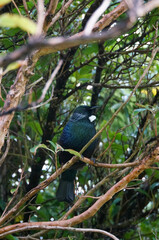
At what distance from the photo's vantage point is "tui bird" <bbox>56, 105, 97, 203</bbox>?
3.45 metres

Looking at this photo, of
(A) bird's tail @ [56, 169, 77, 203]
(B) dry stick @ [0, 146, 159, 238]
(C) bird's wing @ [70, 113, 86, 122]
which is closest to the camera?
(B) dry stick @ [0, 146, 159, 238]

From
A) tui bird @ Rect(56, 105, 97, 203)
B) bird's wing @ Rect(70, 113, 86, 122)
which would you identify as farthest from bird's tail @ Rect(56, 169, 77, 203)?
bird's wing @ Rect(70, 113, 86, 122)

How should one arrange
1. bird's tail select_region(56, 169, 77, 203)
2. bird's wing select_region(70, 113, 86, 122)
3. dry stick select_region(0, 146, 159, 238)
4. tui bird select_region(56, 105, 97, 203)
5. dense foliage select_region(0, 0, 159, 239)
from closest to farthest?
1. dry stick select_region(0, 146, 159, 238)
2. dense foliage select_region(0, 0, 159, 239)
3. bird's tail select_region(56, 169, 77, 203)
4. tui bird select_region(56, 105, 97, 203)
5. bird's wing select_region(70, 113, 86, 122)

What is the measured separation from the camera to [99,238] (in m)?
3.22

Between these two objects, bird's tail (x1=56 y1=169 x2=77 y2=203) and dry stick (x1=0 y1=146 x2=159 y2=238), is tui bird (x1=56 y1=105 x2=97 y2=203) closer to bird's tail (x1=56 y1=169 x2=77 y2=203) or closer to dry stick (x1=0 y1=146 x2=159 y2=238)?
bird's tail (x1=56 y1=169 x2=77 y2=203)

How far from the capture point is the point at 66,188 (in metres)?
3.38

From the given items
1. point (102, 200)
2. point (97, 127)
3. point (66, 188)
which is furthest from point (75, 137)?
point (102, 200)

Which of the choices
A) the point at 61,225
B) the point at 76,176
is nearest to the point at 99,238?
the point at 76,176

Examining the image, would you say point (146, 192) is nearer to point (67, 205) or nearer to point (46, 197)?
point (67, 205)

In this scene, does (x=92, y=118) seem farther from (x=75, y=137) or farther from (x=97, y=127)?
(x=75, y=137)

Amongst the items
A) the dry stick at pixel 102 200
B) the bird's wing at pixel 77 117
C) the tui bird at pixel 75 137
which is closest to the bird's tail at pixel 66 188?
the tui bird at pixel 75 137

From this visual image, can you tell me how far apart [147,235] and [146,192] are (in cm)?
40

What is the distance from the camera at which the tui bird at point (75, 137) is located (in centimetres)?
345

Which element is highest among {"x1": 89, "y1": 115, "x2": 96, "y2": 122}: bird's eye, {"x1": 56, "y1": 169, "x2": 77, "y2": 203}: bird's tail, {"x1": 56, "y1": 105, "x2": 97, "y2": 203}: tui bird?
{"x1": 89, "y1": 115, "x2": 96, "y2": 122}: bird's eye
